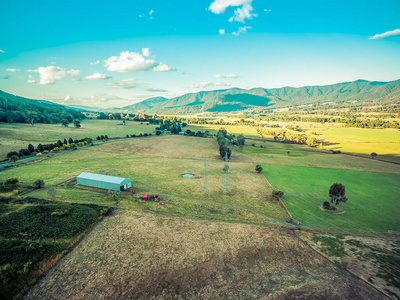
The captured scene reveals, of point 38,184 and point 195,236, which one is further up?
point 38,184

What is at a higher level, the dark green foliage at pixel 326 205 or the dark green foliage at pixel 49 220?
the dark green foliage at pixel 49 220

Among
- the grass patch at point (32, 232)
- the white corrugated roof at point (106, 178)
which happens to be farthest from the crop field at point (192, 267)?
the white corrugated roof at point (106, 178)

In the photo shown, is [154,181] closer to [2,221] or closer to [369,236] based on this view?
[2,221]

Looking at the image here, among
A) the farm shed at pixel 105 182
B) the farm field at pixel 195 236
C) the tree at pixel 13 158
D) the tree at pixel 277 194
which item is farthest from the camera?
the tree at pixel 13 158

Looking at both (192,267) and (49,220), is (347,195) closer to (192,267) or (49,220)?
(192,267)

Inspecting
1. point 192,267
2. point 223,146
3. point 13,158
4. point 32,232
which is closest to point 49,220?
point 32,232

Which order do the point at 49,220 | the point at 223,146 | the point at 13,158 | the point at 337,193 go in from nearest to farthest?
the point at 49,220 < the point at 337,193 < the point at 13,158 < the point at 223,146

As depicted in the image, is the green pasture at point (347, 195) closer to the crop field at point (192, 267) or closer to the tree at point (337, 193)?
the tree at point (337, 193)
